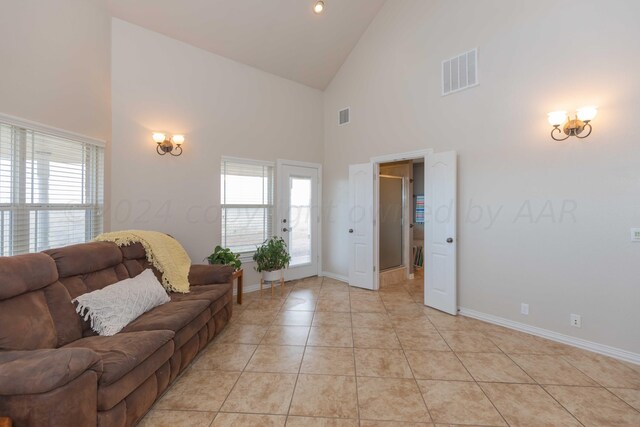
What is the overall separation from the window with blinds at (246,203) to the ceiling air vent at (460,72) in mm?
2800

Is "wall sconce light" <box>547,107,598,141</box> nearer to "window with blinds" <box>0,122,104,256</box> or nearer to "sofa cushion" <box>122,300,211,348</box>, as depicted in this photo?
"sofa cushion" <box>122,300,211,348</box>

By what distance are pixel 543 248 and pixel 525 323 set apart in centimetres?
84

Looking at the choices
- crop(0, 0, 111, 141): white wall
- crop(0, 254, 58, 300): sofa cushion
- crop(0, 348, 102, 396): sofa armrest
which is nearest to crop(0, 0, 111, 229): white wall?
crop(0, 0, 111, 141): white wall

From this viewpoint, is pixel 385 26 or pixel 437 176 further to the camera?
pixel 385 26

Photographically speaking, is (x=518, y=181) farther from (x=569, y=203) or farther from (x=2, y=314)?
(x=2, y=314)

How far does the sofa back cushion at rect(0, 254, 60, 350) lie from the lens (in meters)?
1.64

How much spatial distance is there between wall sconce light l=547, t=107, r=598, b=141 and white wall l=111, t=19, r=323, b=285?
3564 mm

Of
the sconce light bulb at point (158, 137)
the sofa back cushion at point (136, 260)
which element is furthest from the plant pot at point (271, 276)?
the sconce light bulb at point (158, 137)

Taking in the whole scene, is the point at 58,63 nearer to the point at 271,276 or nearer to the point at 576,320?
the point at 271,276

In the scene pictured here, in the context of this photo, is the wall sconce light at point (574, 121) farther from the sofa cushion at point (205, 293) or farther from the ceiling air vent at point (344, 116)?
the sofa cushion at point (205, 293)

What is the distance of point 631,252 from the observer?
99.8 inches

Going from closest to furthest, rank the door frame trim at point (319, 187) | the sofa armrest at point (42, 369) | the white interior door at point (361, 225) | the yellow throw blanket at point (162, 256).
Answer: the sofa armrest at point (42, 369), the yellow throw blanket at point (162, 256), the white interior door at point (361, 225), the door frame trim at point (319, 187)

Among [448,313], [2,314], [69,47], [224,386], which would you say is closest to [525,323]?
[448,313]

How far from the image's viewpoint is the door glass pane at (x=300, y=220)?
5078 mm
